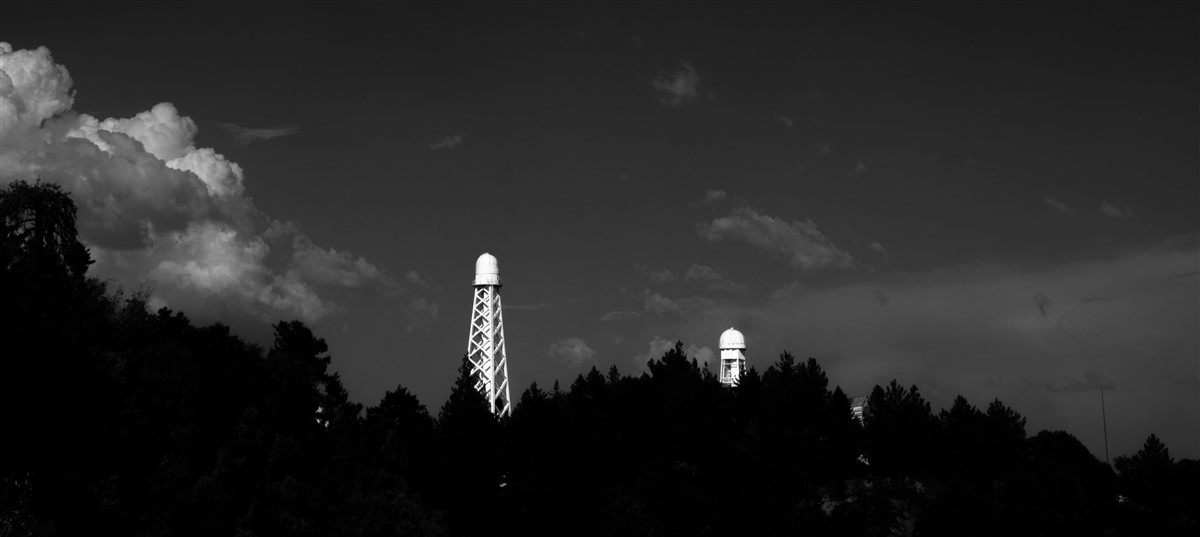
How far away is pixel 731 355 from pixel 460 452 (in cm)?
4841

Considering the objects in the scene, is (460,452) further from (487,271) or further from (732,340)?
(732,340)

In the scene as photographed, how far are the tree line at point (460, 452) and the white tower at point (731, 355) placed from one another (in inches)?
518

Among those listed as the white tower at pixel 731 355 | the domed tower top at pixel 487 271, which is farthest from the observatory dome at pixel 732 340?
the domed tower top at pixel 487 271

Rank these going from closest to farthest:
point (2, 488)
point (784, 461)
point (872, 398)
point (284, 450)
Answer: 1. point (2, 488)
2. point (284, 450)
3. point (784, 461)
4. point (872, 398)

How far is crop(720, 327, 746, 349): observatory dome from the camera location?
395ft

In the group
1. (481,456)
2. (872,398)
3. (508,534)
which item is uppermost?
(872,398)

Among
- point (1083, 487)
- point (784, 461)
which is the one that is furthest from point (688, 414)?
point (1083, 487)

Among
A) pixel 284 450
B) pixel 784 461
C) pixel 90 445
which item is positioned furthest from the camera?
pixel 784 461

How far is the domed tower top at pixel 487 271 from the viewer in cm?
10612

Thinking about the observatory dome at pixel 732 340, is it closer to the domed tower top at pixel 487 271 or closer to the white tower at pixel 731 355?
the white tower at pixel 731 355

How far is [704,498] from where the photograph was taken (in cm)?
7944

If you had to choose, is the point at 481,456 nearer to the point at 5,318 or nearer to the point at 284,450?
the point at 284,450

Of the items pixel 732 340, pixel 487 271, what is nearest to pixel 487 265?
pixel 487 271

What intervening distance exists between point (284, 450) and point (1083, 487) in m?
67.9
